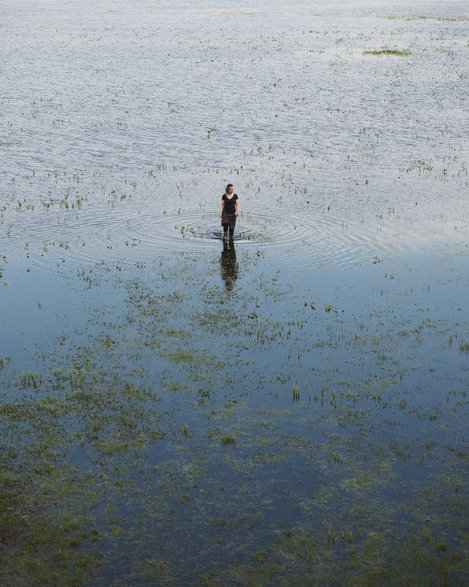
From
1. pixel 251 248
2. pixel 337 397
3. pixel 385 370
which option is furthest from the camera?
pixel 251 248

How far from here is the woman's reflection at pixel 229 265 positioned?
99.9ft

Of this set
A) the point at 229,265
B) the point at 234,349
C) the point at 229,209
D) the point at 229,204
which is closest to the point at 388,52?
the point at 229,209

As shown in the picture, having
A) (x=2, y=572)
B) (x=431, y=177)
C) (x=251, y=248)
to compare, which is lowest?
(x=2, y=572)

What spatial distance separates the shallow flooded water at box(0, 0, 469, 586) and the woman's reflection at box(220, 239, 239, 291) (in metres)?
0.14

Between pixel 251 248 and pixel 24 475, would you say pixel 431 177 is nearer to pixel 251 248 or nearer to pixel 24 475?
pixel 251 248

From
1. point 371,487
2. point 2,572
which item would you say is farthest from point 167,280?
point 2,572

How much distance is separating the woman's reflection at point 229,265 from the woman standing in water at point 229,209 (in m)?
0.68

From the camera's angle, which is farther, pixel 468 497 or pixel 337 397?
pixel 337 397

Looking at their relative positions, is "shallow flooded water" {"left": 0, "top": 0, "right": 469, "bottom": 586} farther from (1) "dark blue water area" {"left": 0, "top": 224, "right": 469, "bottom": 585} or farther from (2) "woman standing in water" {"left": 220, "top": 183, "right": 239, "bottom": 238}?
(2) "woman standing in water" {"left": 220, "top": 183, "right": 239, "bottom": 238}

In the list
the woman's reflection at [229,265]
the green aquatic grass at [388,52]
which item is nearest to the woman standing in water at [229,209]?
the woman's reflection at [229,265]

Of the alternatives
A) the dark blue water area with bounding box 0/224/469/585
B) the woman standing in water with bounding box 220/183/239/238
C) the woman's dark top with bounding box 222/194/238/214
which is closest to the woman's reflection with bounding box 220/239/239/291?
the dark blue water area with bounding box 0/224/469/585

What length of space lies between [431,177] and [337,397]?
1159 inches

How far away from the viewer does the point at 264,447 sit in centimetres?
1897

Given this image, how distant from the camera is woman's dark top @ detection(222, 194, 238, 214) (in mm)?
33656
